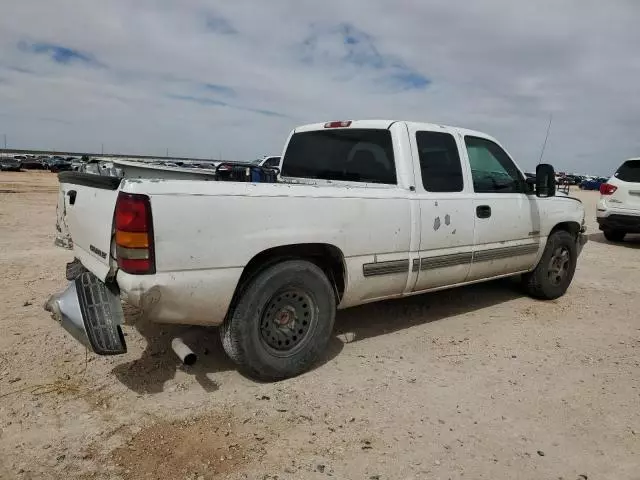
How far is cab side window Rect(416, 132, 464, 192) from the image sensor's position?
4289 millimetres

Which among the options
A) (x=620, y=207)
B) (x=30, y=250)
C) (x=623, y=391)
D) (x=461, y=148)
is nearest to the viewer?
(x=623, y=391)

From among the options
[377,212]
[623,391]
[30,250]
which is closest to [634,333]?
[623,391]

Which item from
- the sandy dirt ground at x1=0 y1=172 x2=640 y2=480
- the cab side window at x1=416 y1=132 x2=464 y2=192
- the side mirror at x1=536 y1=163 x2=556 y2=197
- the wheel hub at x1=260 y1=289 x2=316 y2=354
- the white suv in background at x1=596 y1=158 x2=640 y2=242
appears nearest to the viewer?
the sandy dirt ground at x1=0 y1=172 x2=640 y2=480

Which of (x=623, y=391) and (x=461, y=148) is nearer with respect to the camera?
(x=623, y=391)

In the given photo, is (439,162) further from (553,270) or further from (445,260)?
(553,270)

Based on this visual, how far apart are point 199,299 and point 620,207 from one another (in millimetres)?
9970

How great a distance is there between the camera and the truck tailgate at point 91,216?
3020 mm

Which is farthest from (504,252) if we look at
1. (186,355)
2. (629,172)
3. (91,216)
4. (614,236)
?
(614,236)

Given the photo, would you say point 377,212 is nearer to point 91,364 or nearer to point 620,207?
point 91,364

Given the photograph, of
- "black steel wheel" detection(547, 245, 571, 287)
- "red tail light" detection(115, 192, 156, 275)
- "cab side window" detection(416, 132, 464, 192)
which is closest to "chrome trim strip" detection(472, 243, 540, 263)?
"black steel wheel" detection(547, 245, 571, 287)

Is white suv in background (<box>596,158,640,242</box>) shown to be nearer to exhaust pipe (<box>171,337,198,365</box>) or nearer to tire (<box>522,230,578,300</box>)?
tire (<box>522,230,578,300</box>)

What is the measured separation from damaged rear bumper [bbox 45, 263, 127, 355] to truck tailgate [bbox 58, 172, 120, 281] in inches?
4.3

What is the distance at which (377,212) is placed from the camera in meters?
3.81

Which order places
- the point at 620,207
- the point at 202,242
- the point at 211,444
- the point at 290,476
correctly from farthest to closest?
1. the point at 620,207
2. the point at 202,242
3. the point at 211,444
4. the point at 290,476
